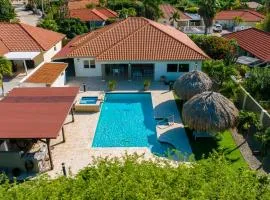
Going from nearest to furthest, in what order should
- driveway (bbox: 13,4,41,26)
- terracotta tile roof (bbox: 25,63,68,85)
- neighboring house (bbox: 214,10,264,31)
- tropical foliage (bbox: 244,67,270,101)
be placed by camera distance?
tropical foliage (bbox: 244,67,270,101)
terracotta tile roof (bbox: 25,63,68,85)
driveway (bbox: 13,4,41,26)
neighboring house (bbox: 214,10,264,31)

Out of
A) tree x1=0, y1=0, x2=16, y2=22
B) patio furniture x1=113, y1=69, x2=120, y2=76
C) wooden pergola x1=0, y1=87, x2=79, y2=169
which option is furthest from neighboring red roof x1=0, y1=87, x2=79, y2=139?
tree x1=0, y1=0, x2=16, y2=22

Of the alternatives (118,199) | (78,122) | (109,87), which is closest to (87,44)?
(109,87)

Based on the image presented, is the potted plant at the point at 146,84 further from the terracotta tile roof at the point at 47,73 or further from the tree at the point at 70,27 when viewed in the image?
the tree at the point at 70,27

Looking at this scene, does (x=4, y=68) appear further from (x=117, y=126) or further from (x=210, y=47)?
(x=210, y=47)

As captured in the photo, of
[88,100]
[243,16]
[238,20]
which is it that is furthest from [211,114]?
[243,16]

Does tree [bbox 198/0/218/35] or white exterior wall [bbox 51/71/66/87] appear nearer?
white exterior wall [bbox 51/71/66/87]

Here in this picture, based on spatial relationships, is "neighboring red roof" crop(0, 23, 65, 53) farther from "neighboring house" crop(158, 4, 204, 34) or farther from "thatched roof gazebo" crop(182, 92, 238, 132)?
"neighboring house" crop(158, 4, 204, 34)

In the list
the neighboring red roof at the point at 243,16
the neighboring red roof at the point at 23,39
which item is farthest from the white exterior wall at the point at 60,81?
the neighboring red roof at the point at 243,16
